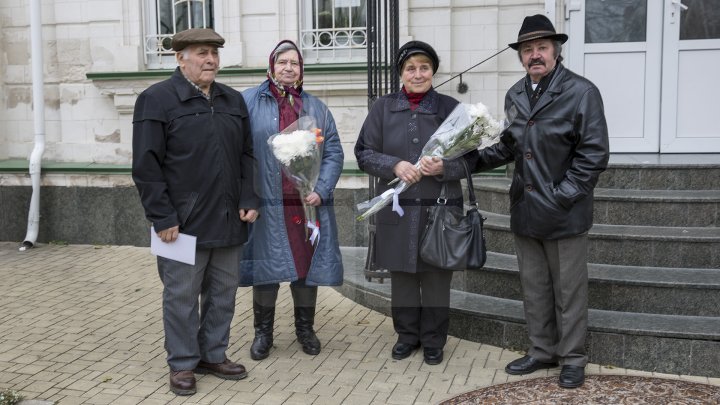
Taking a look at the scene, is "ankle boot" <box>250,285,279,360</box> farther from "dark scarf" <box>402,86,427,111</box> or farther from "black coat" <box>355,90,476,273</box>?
"dark scarf" <box>402,86,427,111</box>

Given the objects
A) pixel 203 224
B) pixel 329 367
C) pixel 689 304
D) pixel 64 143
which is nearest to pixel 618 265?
pixel 689 304

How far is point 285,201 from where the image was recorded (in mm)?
5312

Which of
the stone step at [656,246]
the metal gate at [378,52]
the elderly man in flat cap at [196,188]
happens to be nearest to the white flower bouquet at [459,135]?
the elderly man in flat cap at [196,188]

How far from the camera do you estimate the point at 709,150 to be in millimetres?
7750

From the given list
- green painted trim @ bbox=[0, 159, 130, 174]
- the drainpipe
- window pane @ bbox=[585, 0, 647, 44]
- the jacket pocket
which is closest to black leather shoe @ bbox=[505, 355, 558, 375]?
the jacket pocket

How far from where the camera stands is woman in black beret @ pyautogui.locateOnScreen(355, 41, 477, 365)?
5.09m

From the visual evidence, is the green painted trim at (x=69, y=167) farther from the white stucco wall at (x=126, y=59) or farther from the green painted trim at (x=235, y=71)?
the green painted trim at (x=235, y=71)

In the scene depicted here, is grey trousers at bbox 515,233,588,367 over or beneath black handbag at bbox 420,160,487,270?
beneath

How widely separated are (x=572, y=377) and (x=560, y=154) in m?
1.28

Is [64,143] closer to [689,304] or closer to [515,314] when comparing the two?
[515,314]

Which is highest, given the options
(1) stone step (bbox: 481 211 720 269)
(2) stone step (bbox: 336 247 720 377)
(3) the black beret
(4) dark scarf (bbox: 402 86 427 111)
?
(3) the black beret

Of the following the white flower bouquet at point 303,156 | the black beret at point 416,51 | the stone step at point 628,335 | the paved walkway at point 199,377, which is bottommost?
the paved walkway at point 199,377

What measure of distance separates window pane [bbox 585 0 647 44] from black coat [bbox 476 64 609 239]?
3.32 m

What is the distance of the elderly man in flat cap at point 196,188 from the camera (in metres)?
4.75
